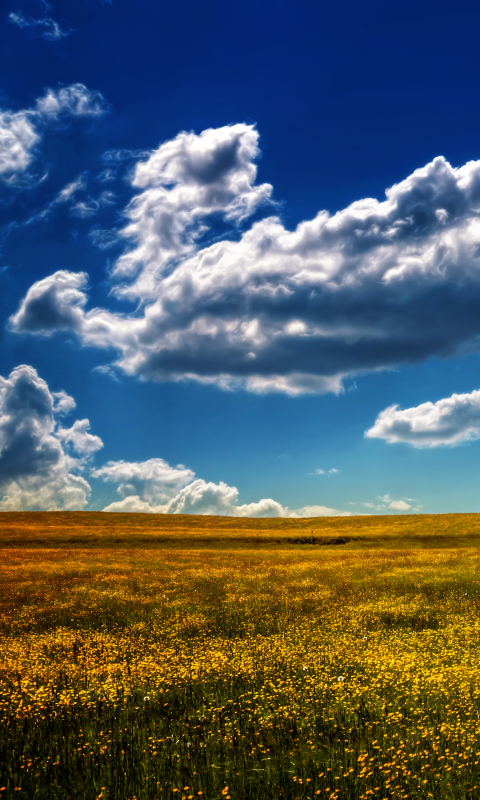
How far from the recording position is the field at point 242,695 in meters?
5.27

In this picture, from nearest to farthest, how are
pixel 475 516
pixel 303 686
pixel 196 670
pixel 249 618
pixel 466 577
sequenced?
1. pixel 303 686
2. pixel 196 670
3. pixel 249 618
4. pixel 466 577
5. pixel 475 516

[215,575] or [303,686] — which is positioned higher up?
[303,686]

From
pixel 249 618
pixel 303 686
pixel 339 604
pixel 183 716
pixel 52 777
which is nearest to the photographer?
pixel 52 777

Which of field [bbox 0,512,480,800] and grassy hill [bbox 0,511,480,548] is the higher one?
field [bbox 0,512,480,800]

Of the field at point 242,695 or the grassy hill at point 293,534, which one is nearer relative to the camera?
the field at point 242,695

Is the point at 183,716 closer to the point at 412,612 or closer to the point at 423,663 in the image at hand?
the point at 423,663

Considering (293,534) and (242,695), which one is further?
(293,534)

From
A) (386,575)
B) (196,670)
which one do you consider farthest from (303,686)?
(386,575)

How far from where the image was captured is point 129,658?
32.3ft

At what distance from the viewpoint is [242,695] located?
7.37m

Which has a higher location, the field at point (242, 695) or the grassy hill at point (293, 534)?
the field at point (242, 695)

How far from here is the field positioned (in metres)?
5.27

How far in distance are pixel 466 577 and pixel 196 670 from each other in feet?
57.6

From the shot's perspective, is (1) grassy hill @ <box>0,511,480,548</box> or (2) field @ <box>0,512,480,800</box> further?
(1) grassy hill @ <box>0,511,480,548</box>
